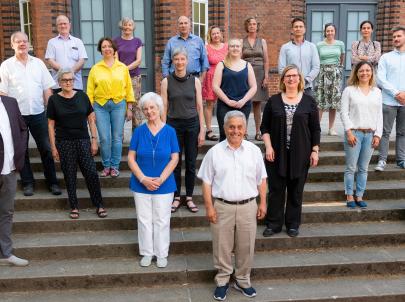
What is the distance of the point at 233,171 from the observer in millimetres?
4070

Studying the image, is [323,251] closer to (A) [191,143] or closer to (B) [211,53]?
(A) [191,143]

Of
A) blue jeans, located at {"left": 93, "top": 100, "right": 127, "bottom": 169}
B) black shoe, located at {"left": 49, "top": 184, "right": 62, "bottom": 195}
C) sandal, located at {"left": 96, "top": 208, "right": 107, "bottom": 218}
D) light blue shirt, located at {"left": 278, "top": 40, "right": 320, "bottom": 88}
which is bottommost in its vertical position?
sandal, located at {"left": 96, "top": 208, "right": 107, "bottom": 218}

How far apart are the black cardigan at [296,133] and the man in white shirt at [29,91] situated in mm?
2710

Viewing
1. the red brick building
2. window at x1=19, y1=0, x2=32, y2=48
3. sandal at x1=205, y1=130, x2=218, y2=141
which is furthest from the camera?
window at x1=19, y1=0, x2=32, y2=48

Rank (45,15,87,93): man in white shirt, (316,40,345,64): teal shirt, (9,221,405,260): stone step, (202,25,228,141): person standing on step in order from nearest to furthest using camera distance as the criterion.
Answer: (9,221,405,260): stone step → (45,15,87,93): man in white shirt → (202,25,228,141): person standing on step → (316,40,345,64): teal shirt

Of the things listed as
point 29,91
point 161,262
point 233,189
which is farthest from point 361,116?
point 29,91

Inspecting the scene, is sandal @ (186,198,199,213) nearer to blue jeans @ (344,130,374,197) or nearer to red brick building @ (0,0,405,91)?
blue jeans @ (344,130,374,197)

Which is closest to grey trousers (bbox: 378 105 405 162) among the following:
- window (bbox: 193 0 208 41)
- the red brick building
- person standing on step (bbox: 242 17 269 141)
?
person standing on step (bbox: 242 17 269 141)

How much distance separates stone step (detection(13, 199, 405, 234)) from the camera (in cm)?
526

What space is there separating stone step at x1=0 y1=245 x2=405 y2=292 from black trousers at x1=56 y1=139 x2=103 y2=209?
0.83 m

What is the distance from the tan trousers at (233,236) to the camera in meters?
4.10

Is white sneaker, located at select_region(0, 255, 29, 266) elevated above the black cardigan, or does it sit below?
below

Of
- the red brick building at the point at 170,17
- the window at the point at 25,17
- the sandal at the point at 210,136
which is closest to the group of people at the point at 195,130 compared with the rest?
the sandal at the point at 210,136

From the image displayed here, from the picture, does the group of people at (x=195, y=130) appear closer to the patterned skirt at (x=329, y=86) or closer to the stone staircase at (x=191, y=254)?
the stone staircase at (x=191, y=254)
